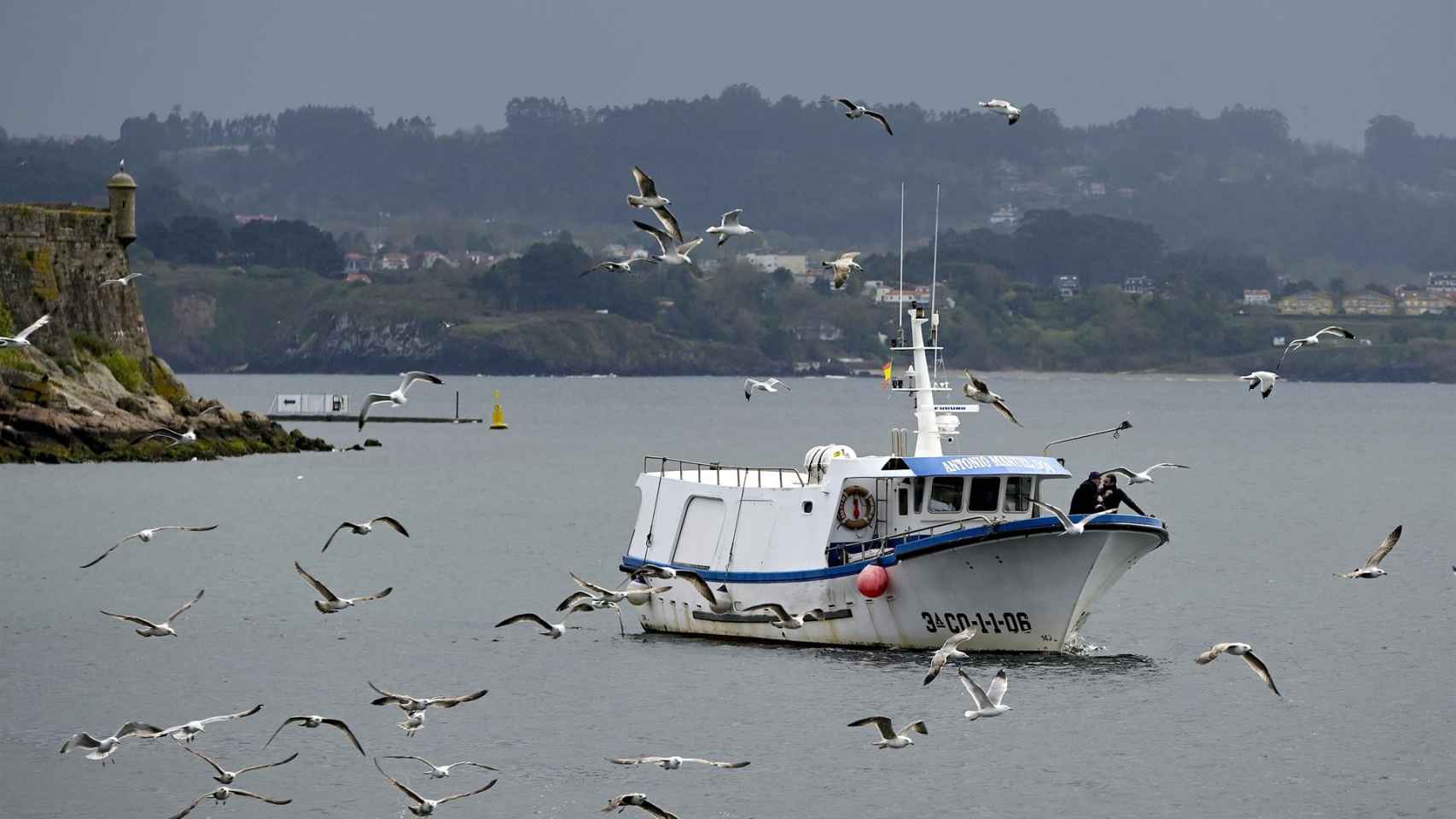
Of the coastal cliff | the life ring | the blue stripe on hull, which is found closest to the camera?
the blue stripe on hull

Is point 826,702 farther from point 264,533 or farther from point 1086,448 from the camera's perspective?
point 1086,448

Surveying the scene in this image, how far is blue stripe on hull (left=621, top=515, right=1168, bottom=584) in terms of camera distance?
4128cm

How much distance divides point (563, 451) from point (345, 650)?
87.1 meters

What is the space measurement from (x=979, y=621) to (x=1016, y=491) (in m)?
2.71

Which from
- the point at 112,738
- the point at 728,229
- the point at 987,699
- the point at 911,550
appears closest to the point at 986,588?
the point at 911,550

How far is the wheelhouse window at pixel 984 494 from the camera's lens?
144 feet

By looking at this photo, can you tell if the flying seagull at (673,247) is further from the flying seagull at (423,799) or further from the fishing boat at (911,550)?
the flying seagull at (423,799)

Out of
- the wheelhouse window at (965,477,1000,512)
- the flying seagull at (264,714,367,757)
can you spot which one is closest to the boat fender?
the wheelhouse window at (965,477,1000,512)

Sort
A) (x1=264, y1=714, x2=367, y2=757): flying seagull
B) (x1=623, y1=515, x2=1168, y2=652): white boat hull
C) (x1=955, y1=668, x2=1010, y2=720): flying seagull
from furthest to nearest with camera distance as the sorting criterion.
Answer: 1. (x1=623, y1=515, x2=1168, y2=652): white boat hull
2. (x1=955, y1=668, x2=1010, y2=720): flying seagull
3. (x1=264, y1=714, x2=367, y2=757): flying seagull

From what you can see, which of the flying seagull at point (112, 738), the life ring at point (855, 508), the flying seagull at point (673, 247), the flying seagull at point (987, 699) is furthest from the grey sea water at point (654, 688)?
the flying seagull at point (673, 247)

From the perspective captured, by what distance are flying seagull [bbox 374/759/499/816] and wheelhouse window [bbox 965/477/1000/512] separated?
1213 centimetres

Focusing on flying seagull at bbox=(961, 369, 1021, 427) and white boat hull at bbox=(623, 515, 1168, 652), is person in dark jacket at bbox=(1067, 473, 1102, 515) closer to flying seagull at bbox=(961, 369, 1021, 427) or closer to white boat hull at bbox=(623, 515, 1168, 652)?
white boat hull at bbox=(623, 515, 1168, 652)

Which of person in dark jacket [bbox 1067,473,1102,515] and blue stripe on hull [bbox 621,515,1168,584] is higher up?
person in dark jacket [bbox 1067,473,1102,515]

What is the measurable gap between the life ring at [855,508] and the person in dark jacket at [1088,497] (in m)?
3.67
